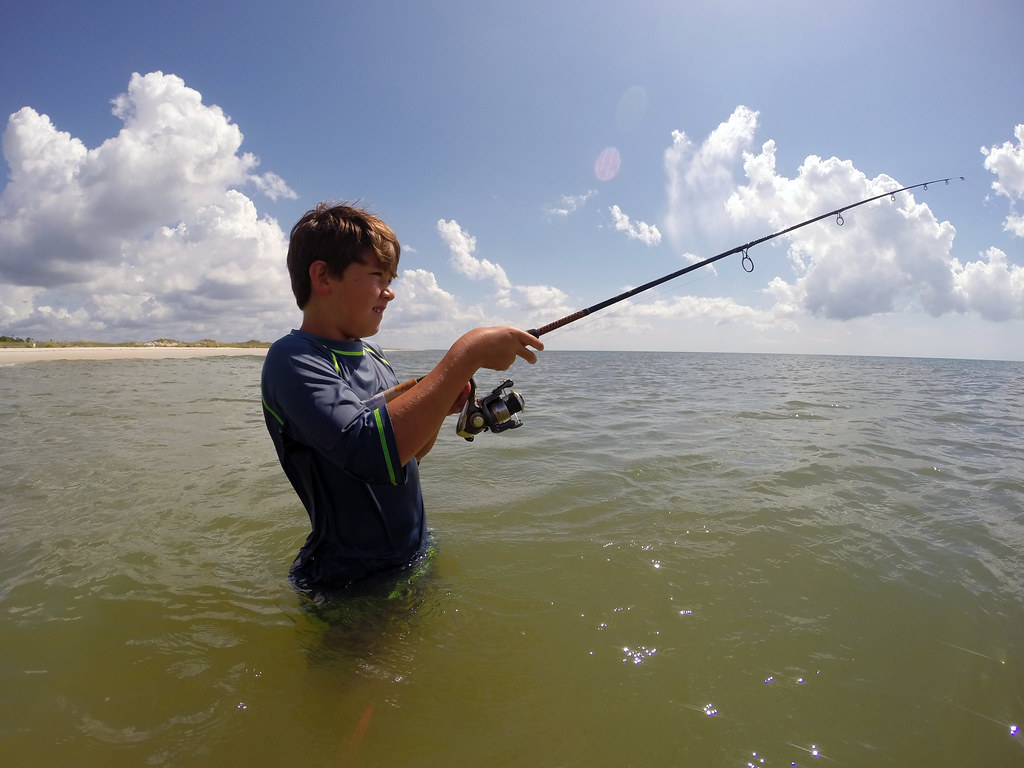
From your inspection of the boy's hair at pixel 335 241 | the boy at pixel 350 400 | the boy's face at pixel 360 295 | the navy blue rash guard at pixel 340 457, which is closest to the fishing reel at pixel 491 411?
the boy at pixel 350 400

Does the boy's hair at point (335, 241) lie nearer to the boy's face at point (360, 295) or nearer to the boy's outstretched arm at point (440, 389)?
the boy's face at point (360, 295)

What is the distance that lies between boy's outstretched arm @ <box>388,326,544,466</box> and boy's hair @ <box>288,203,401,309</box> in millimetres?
630

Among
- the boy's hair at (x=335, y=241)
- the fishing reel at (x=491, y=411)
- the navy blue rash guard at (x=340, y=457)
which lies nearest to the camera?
the navy blue rash guard at (x=340, y=457)

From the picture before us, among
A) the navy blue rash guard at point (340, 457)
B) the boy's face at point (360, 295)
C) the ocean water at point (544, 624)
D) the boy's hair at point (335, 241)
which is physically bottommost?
the ocean water at point (544, 624)

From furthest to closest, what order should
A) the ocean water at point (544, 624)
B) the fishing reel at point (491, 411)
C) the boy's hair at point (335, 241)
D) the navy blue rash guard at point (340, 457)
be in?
the fishing reel at point (491, 411)
the boy's hair at point (335, 241)
the ocean water at point (544, 624)
the navy blue rash guard at point (340, 457)

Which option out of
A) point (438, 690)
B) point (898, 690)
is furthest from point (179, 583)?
point (898, 690)

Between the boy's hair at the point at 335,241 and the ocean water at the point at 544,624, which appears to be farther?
the boy's hair at the point at 335,241

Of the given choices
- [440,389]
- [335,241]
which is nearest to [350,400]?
[440,389]

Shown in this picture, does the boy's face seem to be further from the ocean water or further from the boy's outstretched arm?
the ocean water

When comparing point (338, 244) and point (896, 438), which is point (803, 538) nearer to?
point (338, 244)

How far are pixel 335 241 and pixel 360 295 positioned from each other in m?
0.25

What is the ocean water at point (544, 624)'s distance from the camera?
195 cm

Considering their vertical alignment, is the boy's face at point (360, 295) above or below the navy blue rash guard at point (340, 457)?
above

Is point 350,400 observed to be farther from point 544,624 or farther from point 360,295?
point 544,624
